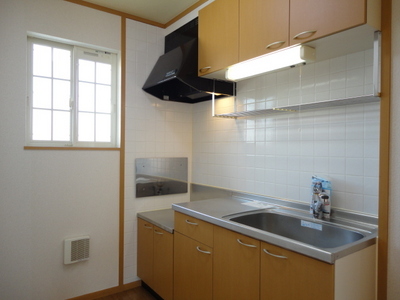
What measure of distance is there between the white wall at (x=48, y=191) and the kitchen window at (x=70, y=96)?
13cm

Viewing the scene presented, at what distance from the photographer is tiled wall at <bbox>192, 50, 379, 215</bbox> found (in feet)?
5.35

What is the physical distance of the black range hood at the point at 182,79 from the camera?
2.27 meters

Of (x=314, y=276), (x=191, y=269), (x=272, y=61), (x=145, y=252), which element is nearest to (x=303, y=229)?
(x=314, y=276)

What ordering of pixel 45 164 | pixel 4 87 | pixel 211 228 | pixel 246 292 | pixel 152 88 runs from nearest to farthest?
pixel 246 292 → pixel 211 228 → pixel 4 87 → pixel 45 164 → pixel 152 88

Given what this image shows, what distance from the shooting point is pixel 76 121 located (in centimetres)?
253

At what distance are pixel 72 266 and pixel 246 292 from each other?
1.61m

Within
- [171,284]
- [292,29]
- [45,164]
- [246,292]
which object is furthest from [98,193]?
[292,29]

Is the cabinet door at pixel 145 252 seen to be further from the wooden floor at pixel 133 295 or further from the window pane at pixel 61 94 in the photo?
the window pane at pixel 61 94

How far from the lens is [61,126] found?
97.7 inches

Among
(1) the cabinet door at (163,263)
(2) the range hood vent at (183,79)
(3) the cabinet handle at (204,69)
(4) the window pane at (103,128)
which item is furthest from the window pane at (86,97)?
(1) the cabinet door at (163,263)

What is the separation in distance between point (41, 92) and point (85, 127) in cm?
45

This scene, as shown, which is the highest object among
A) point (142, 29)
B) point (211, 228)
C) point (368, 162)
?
point (142, 29)

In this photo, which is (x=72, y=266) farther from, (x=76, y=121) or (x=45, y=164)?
(x=76, y=121)

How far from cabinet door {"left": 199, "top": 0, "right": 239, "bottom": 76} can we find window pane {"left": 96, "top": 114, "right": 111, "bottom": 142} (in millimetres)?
1042
